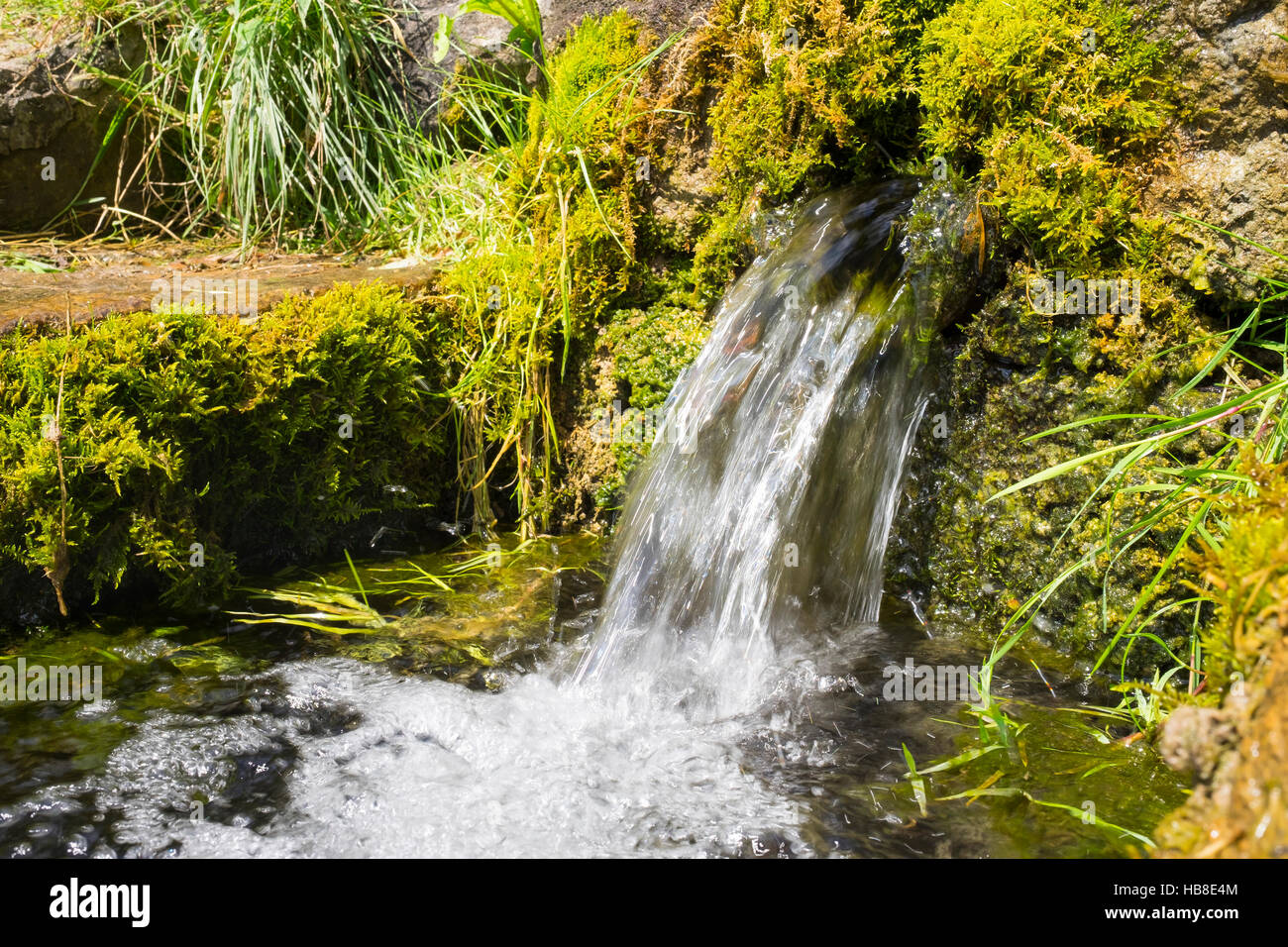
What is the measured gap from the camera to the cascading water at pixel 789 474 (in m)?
3.50

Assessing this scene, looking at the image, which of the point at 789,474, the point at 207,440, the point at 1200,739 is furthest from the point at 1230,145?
the point at 207,440

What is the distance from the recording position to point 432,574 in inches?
165

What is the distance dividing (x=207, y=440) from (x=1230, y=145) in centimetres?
389

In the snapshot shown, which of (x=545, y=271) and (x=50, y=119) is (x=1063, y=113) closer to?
(x=545, y=271)

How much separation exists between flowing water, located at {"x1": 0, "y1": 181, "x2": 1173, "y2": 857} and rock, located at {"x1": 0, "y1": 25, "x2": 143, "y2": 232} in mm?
3387

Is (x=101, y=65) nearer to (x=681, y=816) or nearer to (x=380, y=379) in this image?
(x=380, y=379)

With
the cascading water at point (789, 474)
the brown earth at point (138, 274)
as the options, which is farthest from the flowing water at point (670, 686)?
the brown earth at point (138, 274)

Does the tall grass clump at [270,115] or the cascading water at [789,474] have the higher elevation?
the tall grass clump at [270,115]

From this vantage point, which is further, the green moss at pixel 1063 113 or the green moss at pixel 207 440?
the green moss at pixel 207 440

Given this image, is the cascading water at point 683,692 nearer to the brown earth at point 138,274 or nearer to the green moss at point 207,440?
the green moss at point 207,440

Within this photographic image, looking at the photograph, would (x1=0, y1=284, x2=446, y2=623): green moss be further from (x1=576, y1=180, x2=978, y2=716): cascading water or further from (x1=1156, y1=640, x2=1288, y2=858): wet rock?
(x1=1156, y1=640, x2=1288, y2=858): wet rock

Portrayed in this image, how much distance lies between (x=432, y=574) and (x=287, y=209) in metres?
2.61
